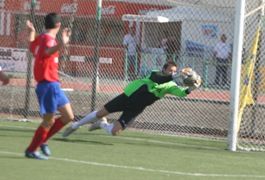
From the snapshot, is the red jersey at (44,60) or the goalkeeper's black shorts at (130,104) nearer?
the red jersey at (44,60)

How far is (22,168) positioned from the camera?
10.1 m

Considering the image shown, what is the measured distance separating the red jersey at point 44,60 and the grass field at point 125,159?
1.13 metres

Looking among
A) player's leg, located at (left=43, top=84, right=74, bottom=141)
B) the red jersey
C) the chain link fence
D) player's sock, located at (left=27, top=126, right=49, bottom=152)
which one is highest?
the red jersey

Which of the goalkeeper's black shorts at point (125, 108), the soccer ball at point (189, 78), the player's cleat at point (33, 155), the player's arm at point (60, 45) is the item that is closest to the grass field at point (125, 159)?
the player's cleat at point (33, 155)

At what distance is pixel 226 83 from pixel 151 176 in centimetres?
819

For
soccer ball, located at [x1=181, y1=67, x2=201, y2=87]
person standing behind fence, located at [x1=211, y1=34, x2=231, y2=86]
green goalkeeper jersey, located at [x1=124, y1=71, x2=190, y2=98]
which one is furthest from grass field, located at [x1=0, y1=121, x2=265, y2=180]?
person standing behind fence, located at [x1=211, y1=34, x2=231, y2=86]

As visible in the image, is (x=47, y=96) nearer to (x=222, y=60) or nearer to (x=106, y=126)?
(x=106, y=126)

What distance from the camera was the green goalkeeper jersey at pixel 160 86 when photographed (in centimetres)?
1374

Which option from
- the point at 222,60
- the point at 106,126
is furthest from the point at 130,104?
the point at 222,60

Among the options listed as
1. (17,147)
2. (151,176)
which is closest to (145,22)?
(17,147)

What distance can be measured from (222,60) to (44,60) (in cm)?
820

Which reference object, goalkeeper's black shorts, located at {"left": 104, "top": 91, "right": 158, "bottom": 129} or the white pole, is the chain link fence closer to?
the white pole

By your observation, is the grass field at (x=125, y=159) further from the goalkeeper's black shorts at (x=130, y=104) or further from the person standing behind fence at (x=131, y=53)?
the person standing behind fence at (x=131, y=53)

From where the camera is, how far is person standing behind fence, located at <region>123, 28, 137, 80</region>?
19358mm
